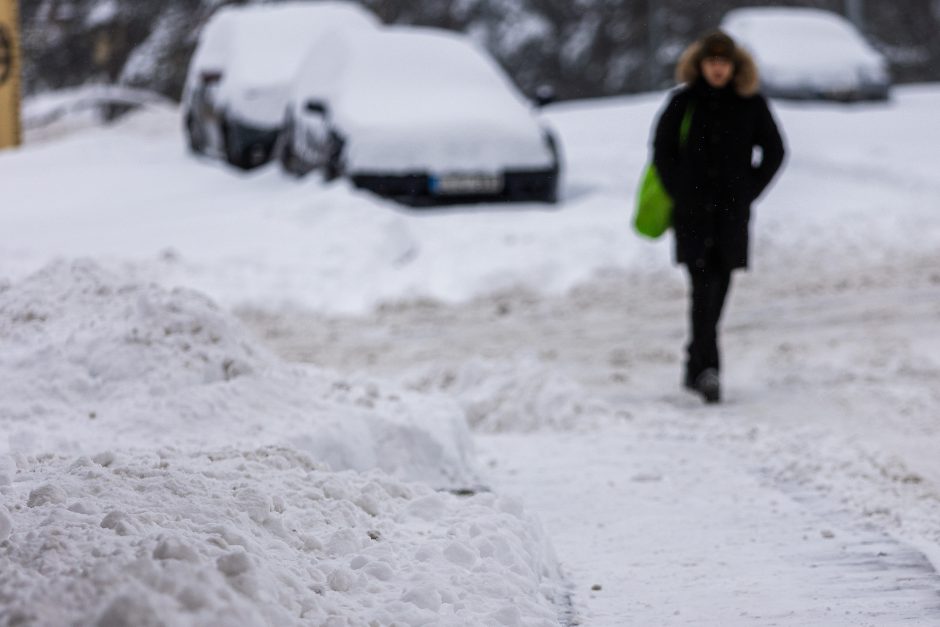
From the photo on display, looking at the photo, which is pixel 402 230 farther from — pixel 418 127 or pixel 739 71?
pixel 739 71

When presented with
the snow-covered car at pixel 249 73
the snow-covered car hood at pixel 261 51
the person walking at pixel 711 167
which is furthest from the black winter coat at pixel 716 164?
the snow-covered car hood at pixel 261 51

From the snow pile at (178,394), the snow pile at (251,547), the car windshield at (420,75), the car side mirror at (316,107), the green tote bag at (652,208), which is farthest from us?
the car side mirror at (316,107)

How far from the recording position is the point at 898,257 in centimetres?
→ 1078

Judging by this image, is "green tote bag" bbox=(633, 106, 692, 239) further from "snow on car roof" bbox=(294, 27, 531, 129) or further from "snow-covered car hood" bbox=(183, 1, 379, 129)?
"snow-covered car hood" bbox=(183, 1, 379, 129)

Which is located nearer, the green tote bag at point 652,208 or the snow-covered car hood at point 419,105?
the green tote bag at point 652,208

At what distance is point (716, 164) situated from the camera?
6.56 meters

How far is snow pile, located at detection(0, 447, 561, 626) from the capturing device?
8.37ft

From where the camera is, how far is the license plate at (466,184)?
454 inches

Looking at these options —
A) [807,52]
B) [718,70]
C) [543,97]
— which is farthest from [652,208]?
[807,52]

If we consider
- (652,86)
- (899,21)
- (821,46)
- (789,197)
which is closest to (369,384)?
(789,197)

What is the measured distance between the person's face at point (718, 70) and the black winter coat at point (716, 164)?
0.16ft

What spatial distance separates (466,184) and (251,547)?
8763 mm

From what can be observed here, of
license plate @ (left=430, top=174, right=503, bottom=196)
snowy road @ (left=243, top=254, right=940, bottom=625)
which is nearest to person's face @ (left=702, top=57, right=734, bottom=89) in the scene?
snowy road @ (left=243, top=254, right=940, bottom=625)

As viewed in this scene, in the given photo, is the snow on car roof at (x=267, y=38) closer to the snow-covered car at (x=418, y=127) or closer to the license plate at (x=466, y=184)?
the snow-covered car at (x=418, y=127)
